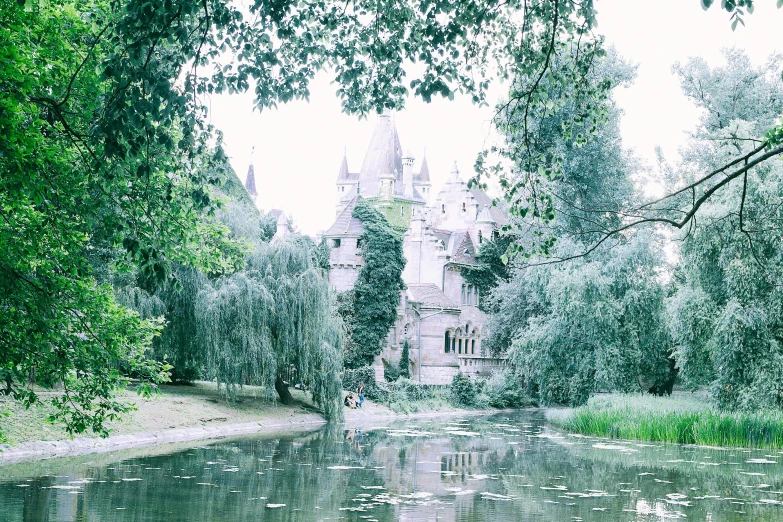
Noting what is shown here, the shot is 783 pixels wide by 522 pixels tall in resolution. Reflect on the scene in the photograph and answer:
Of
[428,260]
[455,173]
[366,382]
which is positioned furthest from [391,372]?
[455,173]

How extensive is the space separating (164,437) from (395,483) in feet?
31.5

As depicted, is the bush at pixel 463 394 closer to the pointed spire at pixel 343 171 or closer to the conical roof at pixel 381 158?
the conical roof at pixel 381 158

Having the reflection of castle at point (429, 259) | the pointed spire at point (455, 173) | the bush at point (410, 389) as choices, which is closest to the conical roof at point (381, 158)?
the reflection of castle at point (429, 259)

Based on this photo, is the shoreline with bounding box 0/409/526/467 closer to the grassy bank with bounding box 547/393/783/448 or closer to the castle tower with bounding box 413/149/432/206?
the grassy bank with bounding box 547/393/783/448

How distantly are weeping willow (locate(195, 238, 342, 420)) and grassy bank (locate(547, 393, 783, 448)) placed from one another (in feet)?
29.0

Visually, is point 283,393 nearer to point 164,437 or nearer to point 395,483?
point 164,437

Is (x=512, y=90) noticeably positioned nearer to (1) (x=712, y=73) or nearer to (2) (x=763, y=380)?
(2) (x=763, y=380)

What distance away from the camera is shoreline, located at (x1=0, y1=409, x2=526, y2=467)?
1767 centimetres

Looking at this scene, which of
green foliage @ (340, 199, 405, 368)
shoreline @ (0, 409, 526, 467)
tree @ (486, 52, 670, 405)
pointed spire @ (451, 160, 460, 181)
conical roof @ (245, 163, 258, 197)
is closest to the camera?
shoreline @ (0, 409, 526, 467)

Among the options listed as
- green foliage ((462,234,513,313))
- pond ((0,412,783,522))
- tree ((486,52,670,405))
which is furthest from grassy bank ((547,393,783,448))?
green foliage ((462,234,513,313))

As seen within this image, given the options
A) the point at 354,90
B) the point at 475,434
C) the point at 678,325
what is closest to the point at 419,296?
the point at 475,434

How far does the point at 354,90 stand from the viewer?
30.7 feet

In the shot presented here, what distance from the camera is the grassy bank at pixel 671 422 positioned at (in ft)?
73.0

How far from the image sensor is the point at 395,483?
15.4 meters
